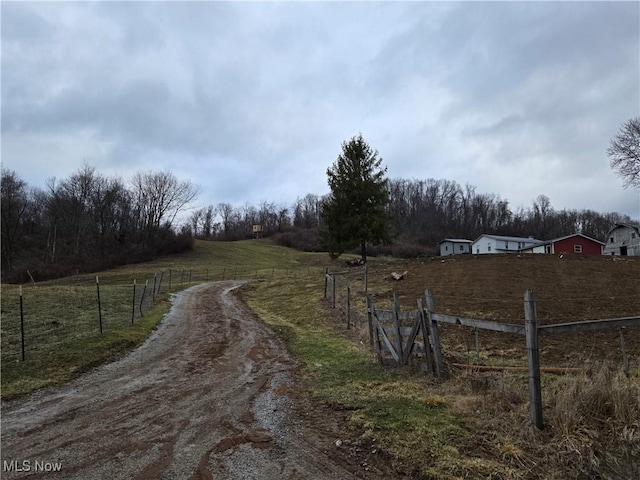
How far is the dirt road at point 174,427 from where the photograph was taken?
15.9 ft

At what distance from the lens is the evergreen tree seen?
4000cm

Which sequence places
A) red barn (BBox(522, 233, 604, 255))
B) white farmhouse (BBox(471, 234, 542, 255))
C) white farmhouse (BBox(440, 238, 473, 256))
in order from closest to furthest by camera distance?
red barn (BBox(522, 233, 604, 255))
white farmhouse (BBox(471, 234, 542, 255))
white farmhouse (BBox(440, 238, 473, 256))

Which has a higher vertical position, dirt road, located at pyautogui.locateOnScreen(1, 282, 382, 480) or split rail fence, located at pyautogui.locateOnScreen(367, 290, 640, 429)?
split rail fence, located at pyautogui.locateOnScreen(367, 290, 640, 429)

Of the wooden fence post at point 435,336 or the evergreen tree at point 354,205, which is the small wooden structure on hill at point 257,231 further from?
the wooden fence post at point 435,336

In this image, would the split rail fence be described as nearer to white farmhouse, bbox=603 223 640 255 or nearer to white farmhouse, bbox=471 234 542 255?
white farmhouse, bbox=603 223 640 255

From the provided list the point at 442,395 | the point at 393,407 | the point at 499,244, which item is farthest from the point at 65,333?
the point at 499,244

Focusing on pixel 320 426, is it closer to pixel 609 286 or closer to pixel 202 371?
pixel 202 371

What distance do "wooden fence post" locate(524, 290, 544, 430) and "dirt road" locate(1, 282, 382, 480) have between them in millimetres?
2125

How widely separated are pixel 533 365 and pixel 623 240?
200ft

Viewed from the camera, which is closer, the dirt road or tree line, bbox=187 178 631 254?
the dirt road

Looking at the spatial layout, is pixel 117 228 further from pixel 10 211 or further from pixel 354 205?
pixel 354 205

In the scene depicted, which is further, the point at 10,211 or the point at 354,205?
the point at 10,211

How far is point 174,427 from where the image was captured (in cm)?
614

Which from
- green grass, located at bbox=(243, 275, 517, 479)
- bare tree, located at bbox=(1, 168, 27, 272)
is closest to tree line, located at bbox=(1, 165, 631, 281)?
bare tree, located at bbox=(1, 168, 27, 272)
